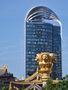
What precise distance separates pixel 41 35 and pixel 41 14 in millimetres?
Result: 9825

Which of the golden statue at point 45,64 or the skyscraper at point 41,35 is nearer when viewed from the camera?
the golden statue at point 45,64

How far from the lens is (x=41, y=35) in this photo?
566ft

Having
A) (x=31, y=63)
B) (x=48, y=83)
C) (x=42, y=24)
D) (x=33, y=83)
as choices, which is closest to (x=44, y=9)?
(x=42, y=24)

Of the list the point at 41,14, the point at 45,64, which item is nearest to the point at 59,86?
the point at 45,64

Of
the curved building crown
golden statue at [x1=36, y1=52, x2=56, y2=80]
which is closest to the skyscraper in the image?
the curved building crown

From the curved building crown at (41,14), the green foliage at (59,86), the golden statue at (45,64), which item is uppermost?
the curved building crown at (41,14)

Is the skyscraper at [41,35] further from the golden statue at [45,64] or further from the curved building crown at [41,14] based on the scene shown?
the golden statue at [45,64]

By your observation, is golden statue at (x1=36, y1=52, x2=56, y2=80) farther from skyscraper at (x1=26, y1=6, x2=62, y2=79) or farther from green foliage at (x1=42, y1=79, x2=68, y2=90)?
skyscraper at (x1=26, y1=6, x2=62, y2=79)

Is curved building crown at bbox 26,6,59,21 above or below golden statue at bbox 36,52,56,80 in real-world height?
above

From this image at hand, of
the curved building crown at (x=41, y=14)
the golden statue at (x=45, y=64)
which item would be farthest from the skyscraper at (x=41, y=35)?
the golden statue at (x=45, y=64)

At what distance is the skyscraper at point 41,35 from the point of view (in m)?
163

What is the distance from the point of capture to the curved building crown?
162500 millimetres

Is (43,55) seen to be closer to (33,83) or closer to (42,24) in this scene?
(33,83)

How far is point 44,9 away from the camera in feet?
554
